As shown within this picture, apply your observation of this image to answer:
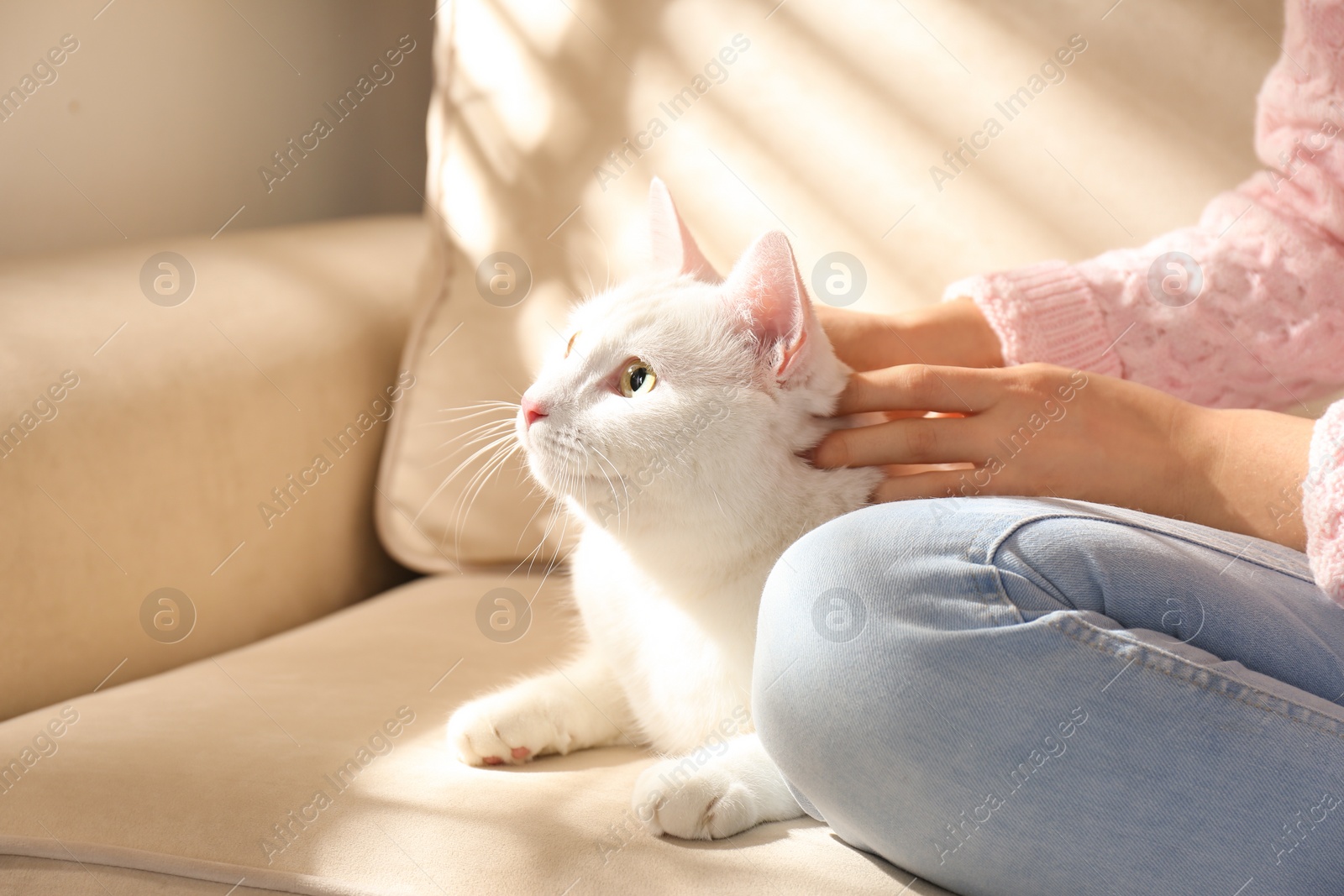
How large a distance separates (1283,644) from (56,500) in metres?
1.04

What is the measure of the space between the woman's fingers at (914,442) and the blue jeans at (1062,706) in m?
0.11

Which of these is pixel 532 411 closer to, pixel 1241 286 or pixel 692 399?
pixel 692 399

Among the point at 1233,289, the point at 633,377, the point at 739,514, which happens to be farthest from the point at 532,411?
the point at 1233,289

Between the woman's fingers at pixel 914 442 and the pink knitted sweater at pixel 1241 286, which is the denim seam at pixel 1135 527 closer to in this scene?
the woman's fingers at pixel 914 442

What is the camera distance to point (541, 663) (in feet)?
3.62

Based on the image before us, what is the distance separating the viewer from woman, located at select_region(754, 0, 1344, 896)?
1.94 ft

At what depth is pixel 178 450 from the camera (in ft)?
3.53

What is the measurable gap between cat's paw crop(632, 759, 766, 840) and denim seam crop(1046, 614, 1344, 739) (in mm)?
272

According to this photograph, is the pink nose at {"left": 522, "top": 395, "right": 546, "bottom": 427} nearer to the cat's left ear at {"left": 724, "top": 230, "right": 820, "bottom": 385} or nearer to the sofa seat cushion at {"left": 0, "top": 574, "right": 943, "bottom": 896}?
the cat's left ear at {"left": 724, "top": 230, "right": 820, "bottom": 385}

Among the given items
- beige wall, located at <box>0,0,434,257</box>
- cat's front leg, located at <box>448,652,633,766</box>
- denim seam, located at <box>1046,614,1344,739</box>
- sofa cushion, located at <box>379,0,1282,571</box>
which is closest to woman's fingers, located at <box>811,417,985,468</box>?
denim seam, located at <box>1046,614,1344,739</box>

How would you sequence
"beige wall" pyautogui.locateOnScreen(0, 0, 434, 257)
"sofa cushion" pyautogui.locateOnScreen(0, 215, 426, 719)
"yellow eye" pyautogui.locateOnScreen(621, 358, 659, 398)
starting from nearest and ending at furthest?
"yellow eye" pyautogui.locateOnScreen(621, 358, 659, 398)
"sofa cushion" pyautogui.locateOnScreen(0, 215, 426, 719)
"beige wall" pyautogui.locateOnScreen(0, 0, 434, 257)

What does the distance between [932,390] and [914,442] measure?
0.05 m

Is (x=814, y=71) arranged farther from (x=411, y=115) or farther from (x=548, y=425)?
(x=411, y=115)

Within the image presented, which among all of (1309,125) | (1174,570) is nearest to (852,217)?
(1309,125)
